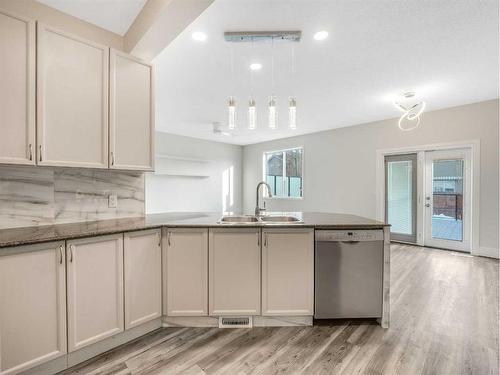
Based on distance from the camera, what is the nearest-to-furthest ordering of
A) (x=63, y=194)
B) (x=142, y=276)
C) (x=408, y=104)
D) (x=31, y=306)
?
(x=31, y=306) < (x=142, y=276) < (x=63, y=194) < (x=408, y=104)

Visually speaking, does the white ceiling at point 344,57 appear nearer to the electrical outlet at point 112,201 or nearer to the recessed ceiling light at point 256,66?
the recessed ceiling light at point 256,66

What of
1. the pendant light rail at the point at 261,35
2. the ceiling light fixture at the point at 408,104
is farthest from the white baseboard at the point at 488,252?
the pendant light rail at the point at 261,35

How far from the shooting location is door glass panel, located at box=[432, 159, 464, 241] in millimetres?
4375

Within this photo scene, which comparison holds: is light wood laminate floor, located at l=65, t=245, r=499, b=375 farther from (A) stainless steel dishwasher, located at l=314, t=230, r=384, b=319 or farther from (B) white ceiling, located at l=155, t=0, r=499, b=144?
(B) white ceiling, located at l=155, t=0, r=499, b=144

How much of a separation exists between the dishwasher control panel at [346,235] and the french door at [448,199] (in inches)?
137

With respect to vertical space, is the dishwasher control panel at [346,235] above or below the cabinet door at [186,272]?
above

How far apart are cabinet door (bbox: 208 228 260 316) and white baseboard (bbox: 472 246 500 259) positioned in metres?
4.25

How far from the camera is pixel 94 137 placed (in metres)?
1.93

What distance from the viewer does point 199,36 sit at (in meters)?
2.27

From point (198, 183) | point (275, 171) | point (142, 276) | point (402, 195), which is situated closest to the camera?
point (142, 276)

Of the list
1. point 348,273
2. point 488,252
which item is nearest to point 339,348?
point 348,273

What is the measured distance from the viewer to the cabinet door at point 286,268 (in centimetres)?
206

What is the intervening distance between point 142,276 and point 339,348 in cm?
159

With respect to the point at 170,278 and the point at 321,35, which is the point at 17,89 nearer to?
the point at 170,278
